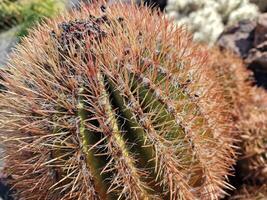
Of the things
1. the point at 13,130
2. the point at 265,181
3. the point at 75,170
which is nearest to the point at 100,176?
the point at 75,170

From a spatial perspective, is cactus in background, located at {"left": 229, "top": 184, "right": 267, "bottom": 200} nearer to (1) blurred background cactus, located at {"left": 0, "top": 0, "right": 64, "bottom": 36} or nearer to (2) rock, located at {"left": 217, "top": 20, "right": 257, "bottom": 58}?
(2) rock, located at {"left": 217, "top": 20, "right": 257, "bottom": 58}

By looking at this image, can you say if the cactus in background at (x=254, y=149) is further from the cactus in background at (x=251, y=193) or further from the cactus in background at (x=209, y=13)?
the cactus in background at (x=209, y=13)

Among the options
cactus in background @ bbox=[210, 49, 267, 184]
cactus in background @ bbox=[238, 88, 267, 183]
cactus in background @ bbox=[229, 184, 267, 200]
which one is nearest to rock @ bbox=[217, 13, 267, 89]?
cactus in background @ bbox=[210, 49, 267, 184]

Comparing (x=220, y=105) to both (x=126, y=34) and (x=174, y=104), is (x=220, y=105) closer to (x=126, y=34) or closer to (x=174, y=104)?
(x=174, y=104)

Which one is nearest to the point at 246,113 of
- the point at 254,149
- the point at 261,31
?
the point at 254,149

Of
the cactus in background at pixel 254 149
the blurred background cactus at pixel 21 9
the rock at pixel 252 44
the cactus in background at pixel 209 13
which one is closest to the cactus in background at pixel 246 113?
the cactus in background at pixel 254 149

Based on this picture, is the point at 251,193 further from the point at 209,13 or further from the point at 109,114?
the point at 209,13
